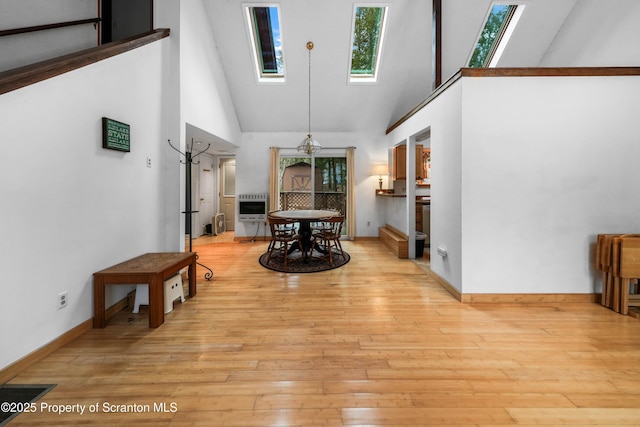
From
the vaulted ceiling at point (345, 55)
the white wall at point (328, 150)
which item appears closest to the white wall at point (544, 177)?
the vaulted ceiling at point (345, 55)

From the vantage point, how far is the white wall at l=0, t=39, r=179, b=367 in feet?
5.83

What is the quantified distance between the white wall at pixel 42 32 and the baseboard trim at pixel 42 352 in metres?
2.49

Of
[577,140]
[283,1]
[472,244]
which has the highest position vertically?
[283,1]

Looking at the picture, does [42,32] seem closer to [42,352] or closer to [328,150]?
[42,352]

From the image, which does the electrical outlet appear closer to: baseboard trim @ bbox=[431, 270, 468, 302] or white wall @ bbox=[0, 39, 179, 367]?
white wall @ bbox=[0, 39, 179, 367]

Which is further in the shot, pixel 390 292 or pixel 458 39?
pixel 458 39

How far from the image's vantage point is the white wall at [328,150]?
6594 mm

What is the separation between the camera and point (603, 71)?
2865 mm

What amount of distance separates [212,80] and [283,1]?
5.35ft

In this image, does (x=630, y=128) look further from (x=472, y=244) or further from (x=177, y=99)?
(x=177, y=99)

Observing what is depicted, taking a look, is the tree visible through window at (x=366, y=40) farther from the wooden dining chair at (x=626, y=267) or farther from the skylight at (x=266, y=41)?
the wooden dining chair at (x=626, y=267)

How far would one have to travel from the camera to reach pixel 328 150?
662 centimetres

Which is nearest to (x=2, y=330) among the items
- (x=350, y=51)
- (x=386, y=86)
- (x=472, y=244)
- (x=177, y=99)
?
(x=177, y=99)

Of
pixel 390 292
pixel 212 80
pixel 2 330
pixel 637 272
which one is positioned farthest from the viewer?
pixel 212 80
